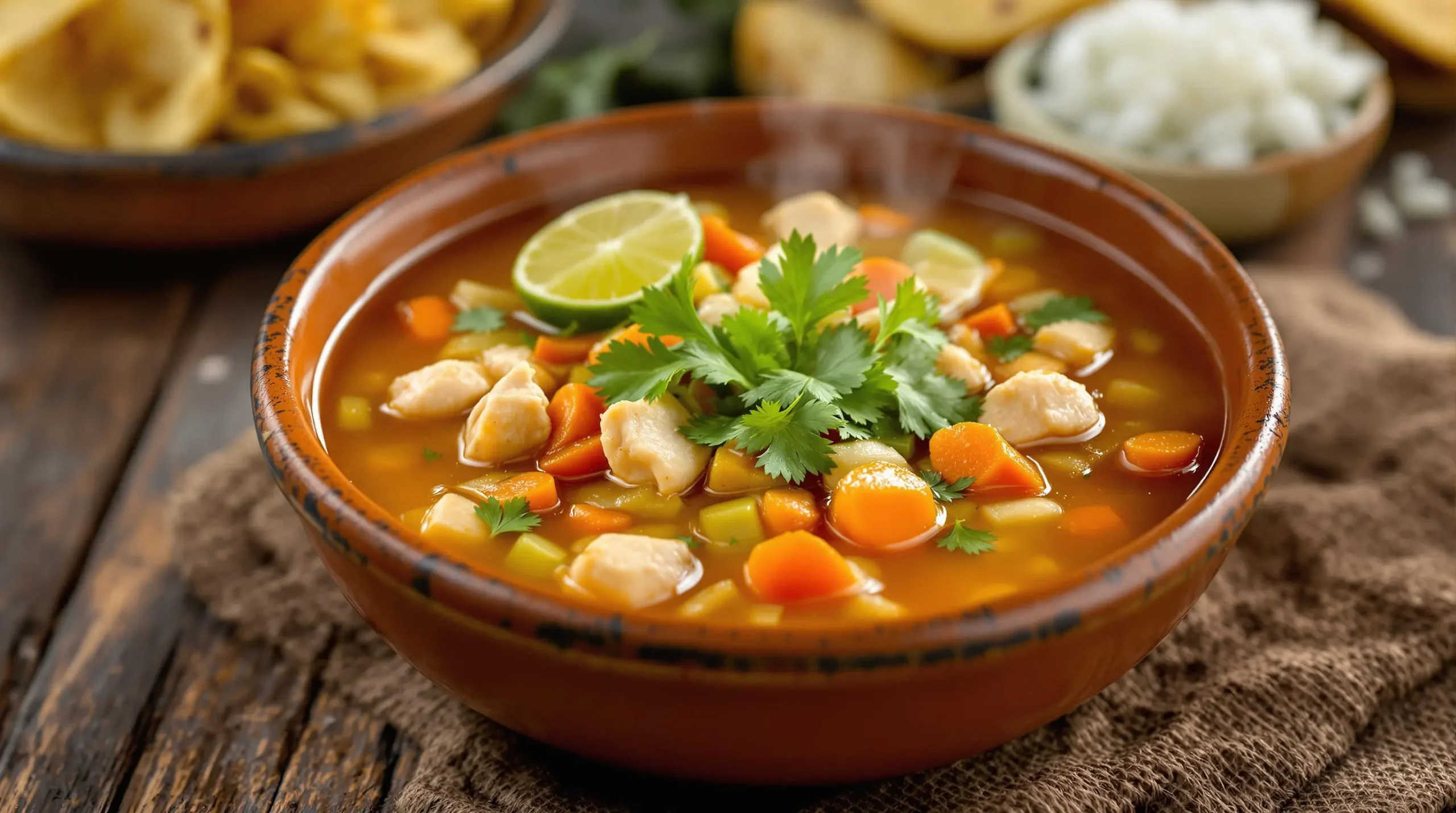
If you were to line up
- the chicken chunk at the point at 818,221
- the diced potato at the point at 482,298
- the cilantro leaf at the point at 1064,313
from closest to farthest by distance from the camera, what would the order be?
the cilantro leaf at the point at 1064,313, the diced potato at the point at 482,298, the chicken chunk at the point at 818,221

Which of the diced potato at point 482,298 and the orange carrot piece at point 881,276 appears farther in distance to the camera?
the diced potato at point 482,298

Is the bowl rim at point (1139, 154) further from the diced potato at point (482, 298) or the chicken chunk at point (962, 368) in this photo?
the diced potato at point (482, 298)

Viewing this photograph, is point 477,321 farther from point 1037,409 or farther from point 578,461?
point 1037,409

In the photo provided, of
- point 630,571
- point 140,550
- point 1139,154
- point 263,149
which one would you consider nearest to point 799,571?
point 630,571

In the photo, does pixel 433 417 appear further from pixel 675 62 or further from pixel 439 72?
pixel 675 62

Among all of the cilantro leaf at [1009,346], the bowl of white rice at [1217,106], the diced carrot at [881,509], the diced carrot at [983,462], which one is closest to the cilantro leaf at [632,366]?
the diced carrot at [881,509]

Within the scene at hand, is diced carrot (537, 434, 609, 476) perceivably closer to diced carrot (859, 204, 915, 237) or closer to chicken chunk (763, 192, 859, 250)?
chicken chunk (763, 192, 859, 250)
